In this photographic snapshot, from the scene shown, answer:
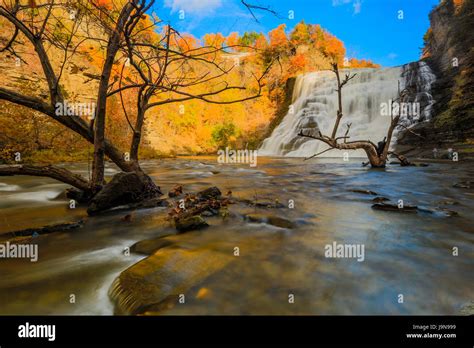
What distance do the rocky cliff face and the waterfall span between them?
87 centimetres

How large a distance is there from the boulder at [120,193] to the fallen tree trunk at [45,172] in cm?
43

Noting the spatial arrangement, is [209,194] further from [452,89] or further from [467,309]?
[452,89]

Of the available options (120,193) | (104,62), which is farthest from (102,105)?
(120,193)

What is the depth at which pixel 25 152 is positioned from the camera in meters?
14.7

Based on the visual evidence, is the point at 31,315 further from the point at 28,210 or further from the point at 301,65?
the point at 301,65

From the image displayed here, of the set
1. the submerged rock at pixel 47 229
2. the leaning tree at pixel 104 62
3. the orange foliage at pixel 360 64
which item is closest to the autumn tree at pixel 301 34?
the orange foliage at pixel 360 64

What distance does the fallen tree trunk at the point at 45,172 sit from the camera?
3.84 metres

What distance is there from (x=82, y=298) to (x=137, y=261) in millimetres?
723

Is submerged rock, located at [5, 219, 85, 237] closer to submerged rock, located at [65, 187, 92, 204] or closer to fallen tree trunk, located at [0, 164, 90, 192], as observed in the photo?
fallen tree trunk, located at [0, 164, 90, 192]

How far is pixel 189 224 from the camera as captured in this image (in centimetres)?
372

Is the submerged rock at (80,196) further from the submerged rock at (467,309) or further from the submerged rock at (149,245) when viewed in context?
the submerged rock at (467,309)

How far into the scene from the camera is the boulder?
472 cm

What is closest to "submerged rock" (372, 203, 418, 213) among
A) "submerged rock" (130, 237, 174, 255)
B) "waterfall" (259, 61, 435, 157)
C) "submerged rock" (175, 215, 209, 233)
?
"submerged rock" (175, 215, 209, 233)

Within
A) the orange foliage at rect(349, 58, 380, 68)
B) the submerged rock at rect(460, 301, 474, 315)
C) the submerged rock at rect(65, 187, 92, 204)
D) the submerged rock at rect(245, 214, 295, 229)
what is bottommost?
the submerged rock at rect(460, 301, 474, 315)
